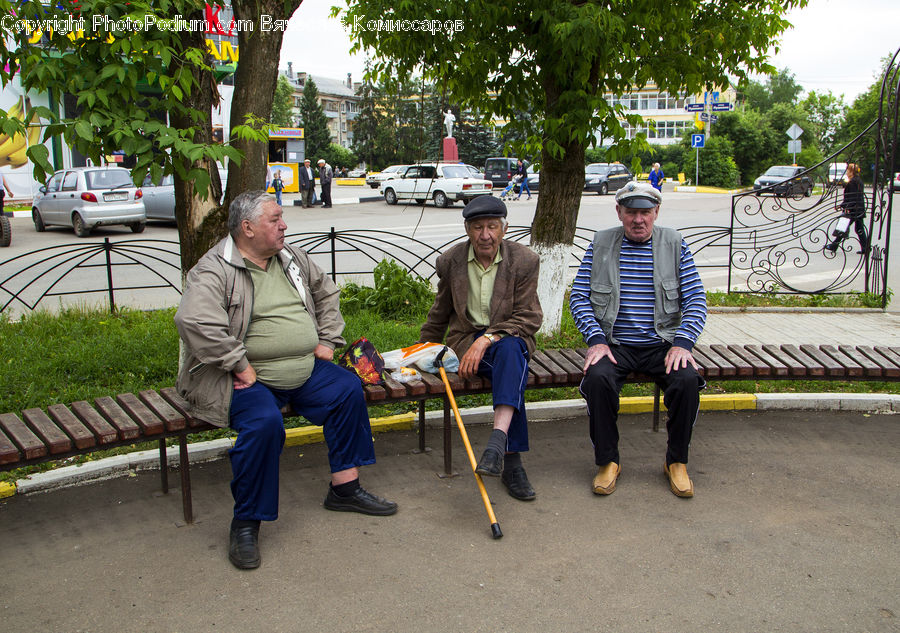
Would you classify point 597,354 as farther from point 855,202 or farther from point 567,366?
point 855,202

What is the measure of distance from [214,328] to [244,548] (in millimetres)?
1001

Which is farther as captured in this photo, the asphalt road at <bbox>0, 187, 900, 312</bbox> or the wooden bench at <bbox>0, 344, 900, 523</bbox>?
the asphalt road at <bbox>0, 187, 900, 312</bbox>

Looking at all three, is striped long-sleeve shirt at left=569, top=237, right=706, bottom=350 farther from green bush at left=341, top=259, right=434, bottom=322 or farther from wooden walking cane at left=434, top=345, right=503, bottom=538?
green bush at left=341, top=259, right=434, bottom=322

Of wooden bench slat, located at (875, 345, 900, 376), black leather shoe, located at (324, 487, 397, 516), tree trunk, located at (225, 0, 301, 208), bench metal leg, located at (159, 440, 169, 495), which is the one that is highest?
tree trunk, located at (225, 0, 301, 208)

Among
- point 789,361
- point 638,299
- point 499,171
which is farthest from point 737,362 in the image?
point 499,171

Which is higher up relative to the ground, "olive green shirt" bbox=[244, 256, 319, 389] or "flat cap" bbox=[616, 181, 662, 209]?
"flat cap" bbox=[616, 181, 662, 209]

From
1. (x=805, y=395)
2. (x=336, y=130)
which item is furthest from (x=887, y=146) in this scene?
(x=336, y=130)

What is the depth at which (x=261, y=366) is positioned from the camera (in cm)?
398

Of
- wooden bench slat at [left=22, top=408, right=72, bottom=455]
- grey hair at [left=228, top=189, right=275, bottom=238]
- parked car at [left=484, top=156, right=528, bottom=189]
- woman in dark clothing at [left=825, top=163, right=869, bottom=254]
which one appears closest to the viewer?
wooden bench slat at [left=22, top=408, right=72, bottom=455]

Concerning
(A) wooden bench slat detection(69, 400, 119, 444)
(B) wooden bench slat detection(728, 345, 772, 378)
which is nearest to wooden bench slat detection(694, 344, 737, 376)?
(B) wooden bench slat detection(728, 345, 772, 378)

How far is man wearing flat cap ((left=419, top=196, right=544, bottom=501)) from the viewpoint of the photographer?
4.27 meters

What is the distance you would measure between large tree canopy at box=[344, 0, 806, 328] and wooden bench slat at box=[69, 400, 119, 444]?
3.72 m

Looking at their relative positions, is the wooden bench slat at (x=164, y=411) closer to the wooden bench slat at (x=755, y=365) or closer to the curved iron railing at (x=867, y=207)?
the wooden bench slat at (x=755, y=365)

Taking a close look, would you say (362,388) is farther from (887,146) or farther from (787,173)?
(787,173)
